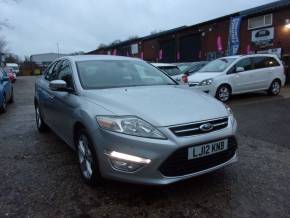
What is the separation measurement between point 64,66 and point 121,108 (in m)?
2.14

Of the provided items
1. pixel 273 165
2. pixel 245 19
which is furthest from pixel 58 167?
pixel 245 19

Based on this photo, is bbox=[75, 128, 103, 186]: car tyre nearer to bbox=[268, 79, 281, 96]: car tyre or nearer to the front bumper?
the front bumper

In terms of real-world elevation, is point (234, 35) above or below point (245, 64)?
above

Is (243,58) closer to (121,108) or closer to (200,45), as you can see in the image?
(121,108)

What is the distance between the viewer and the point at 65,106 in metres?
4.23

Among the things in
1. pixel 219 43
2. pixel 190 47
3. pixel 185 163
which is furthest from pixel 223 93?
pixel 190 47

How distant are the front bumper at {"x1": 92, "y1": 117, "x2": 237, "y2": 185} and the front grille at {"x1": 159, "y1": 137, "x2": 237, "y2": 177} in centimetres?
3

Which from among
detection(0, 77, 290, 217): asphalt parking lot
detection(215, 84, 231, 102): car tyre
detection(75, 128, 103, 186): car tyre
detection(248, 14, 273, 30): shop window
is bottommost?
detection(0, 77, 290, 217): asphalt parking lot

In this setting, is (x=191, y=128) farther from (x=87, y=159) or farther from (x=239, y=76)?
(x=239, y=76)

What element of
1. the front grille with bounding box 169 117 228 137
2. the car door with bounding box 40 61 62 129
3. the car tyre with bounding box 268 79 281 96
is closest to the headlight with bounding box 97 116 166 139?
the front grille with bounding box 169 117 228 137

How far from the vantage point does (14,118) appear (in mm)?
8492

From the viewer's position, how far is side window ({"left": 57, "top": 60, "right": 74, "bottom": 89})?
4.35 m

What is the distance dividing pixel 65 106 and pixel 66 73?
703mm

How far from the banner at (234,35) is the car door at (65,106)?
18674mm
